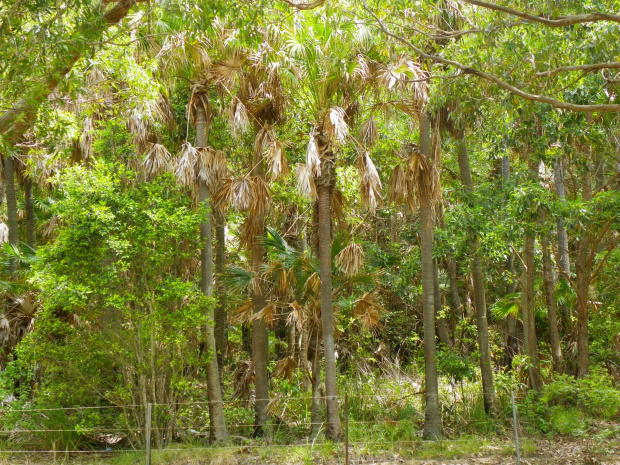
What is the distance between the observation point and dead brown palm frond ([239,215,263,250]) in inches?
503

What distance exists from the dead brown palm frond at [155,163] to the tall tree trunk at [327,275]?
3.12 m

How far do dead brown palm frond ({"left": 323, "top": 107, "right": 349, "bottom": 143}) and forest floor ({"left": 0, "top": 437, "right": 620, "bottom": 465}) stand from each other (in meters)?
5.44

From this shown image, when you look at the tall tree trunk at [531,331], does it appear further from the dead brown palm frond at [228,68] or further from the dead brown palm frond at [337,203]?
the dead brown palm frond at [228,68]

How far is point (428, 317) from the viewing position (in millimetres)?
12305

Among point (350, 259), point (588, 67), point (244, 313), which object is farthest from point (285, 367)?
point (588, 67)

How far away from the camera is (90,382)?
11117 mm

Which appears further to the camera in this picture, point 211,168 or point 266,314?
point 211,168

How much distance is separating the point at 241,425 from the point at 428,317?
13.7 ft

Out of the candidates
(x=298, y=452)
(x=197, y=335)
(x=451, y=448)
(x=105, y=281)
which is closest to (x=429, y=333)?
(x=451, y=448)

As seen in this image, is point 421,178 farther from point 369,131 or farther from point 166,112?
point 166,112

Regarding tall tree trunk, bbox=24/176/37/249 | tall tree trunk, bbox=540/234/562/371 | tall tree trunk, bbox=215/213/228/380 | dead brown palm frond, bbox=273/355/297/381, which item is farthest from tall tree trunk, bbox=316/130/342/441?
tall tree trunk, bbox=24/176/37/249

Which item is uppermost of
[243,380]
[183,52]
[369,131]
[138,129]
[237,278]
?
[183,52]

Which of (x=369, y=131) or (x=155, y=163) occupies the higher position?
(x=369, y=131)

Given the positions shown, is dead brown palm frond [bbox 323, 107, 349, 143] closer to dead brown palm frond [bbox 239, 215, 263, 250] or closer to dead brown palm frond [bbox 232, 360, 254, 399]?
dead brown palm frond [bbox 239, 215, 263, 250]
